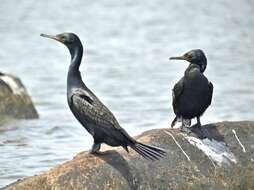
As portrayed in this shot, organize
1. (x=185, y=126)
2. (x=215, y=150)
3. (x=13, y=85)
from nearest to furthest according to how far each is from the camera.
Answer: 1. (x=215, y=150)
2. (x=185, y=126)
3. (x=13, y=85)

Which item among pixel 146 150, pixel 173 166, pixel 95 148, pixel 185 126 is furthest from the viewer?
pixel 185 126

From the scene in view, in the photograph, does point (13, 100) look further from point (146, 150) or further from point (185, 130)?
point (146, 150)

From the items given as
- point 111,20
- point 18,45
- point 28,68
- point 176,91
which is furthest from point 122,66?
point 176,91

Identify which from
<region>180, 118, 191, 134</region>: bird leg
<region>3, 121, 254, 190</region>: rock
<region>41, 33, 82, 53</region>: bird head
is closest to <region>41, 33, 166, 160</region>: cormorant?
<region>3, 121, 254, 190</region>: rock

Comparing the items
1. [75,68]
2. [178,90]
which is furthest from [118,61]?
[75,68]

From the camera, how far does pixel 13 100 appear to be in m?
15.5

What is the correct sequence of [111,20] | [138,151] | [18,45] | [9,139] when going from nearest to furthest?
1. [138,151]
2. [9,139]
3. [18,45]
4. [111,20]

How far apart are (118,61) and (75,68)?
14.4m

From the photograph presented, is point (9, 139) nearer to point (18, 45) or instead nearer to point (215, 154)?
point (215, 154)

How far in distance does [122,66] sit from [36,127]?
7798mm

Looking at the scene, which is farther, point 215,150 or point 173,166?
point 215,150

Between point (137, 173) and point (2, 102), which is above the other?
point (137, 173)

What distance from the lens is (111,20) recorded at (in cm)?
3030

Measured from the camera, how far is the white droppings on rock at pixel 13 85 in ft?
51.2
